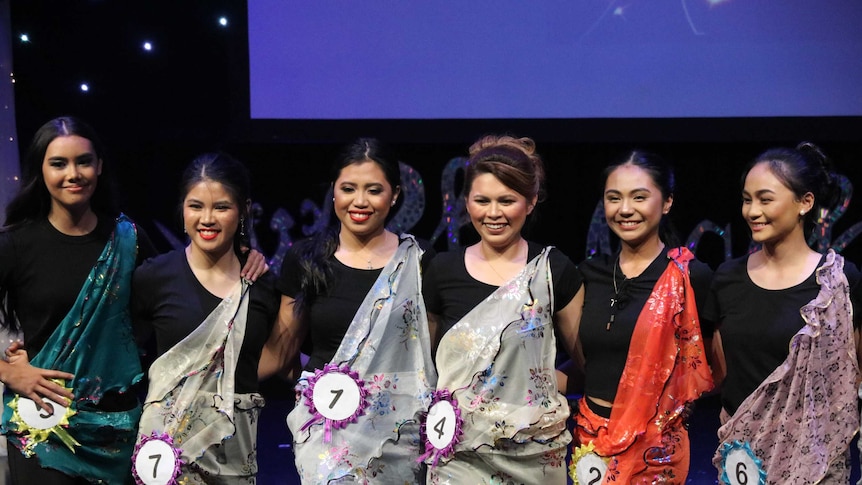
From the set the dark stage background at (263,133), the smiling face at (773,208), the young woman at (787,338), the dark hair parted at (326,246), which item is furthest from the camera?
the dark stage background at (263,133)

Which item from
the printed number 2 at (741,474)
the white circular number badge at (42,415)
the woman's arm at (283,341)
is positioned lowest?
the printed number 2 at (741,474)

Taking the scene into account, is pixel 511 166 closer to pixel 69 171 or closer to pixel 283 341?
pixel 283 341

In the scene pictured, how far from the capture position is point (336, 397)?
2.33 metres

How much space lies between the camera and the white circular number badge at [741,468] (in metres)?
2.29

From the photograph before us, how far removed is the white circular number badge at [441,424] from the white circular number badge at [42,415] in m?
0.95

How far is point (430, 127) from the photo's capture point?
12.4 ft

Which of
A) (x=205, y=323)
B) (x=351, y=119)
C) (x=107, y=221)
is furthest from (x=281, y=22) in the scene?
(x=205, y=323)

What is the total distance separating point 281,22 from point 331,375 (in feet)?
6.32

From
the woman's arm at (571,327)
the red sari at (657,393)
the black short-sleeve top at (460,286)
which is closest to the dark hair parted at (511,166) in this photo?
the black short-sleeve top at (460,286)

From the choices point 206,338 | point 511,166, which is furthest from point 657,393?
point 206,338

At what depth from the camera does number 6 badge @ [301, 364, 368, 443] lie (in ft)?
7.58

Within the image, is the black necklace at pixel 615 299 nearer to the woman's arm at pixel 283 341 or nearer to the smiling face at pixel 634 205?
the smiling face at pixel 634 205

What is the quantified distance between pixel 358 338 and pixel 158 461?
59 centimetres

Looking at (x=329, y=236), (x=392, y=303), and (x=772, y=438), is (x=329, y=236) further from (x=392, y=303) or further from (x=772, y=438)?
(x=772, y=438)
